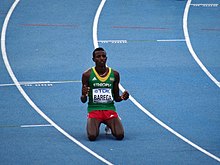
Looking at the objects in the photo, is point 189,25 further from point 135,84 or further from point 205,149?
point 205,149

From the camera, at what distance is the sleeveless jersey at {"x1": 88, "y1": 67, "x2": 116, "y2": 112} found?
13305mm

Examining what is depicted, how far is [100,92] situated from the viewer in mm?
13336

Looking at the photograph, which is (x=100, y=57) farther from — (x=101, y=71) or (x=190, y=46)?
(x=190, y=46)

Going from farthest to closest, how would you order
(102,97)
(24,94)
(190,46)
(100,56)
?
(190,46) → (24,94) → (102,97) → (100,56)

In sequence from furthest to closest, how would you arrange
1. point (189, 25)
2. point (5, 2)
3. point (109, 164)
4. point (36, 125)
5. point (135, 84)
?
point (5, 2)
point (189, 25)
point (135, 84)
point (36, 125)
point (109, 164)

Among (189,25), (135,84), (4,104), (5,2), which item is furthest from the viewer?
(5,2)

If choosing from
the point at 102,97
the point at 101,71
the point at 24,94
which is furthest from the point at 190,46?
the point at 102,97

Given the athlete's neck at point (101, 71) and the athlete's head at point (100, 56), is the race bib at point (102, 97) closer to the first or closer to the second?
the athlete's neck at point (101, 71)

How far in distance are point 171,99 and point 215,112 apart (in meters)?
1.01

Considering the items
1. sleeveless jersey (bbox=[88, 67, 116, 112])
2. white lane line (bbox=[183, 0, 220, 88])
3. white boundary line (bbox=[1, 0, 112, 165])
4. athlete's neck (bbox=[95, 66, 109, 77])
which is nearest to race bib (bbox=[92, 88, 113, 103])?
sleeveless jersey (bbox=[88, 67, 116, 112])

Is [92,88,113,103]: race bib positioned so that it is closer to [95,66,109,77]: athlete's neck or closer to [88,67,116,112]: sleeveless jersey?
[88,67,116,112]: sleeveless jersey

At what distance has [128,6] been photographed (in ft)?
68.7

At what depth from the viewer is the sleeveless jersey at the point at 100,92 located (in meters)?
13.3

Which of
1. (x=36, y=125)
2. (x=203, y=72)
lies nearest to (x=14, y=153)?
(x=36, y=125)
